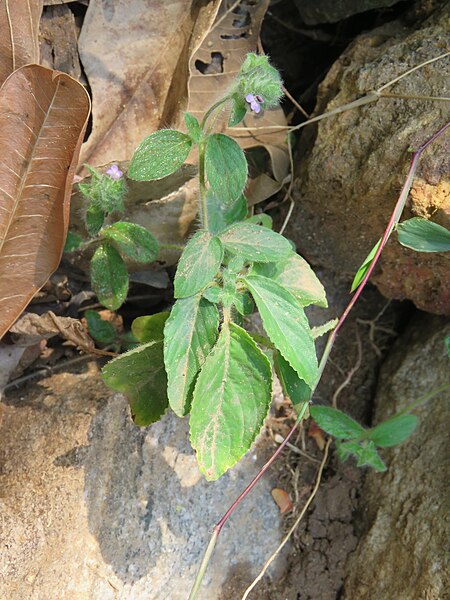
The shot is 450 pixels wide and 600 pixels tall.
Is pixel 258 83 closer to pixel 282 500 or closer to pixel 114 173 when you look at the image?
pixel 114 173

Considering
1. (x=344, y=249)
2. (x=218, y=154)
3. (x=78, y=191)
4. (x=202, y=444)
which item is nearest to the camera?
(x=202, y=444)

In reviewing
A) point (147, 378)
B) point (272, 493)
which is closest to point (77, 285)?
point (147, 378)

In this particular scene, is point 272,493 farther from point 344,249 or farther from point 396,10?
point 396,10

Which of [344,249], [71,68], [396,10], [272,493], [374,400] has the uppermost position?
[396,10]

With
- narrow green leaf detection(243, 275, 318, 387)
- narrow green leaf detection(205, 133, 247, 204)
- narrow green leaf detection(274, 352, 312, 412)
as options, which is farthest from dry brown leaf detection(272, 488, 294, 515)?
narrow green leaf detection(205, 133, 247, 204)

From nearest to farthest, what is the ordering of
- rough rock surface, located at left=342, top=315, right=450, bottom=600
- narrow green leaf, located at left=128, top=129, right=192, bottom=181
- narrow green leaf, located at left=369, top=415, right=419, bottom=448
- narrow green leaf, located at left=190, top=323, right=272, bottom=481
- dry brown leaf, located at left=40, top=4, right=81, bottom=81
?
narrow green leaf, located at left=190, top=323, right=272, bottom=481 < narrow green leaf, located at left=128, top=129, right=192, bottom=181 < rough rock surface, located at left=342, top=315, right=450, bottom=600 < narrow green leaf, located at left=369, top=415, right=419, bottom=448 < dry brown leaf, located at left=40, top=4, right=81, bottom=81

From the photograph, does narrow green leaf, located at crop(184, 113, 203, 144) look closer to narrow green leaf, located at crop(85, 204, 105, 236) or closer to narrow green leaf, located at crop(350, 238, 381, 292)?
narrow green leaf, located at crop(85, 204, 105, 236)
